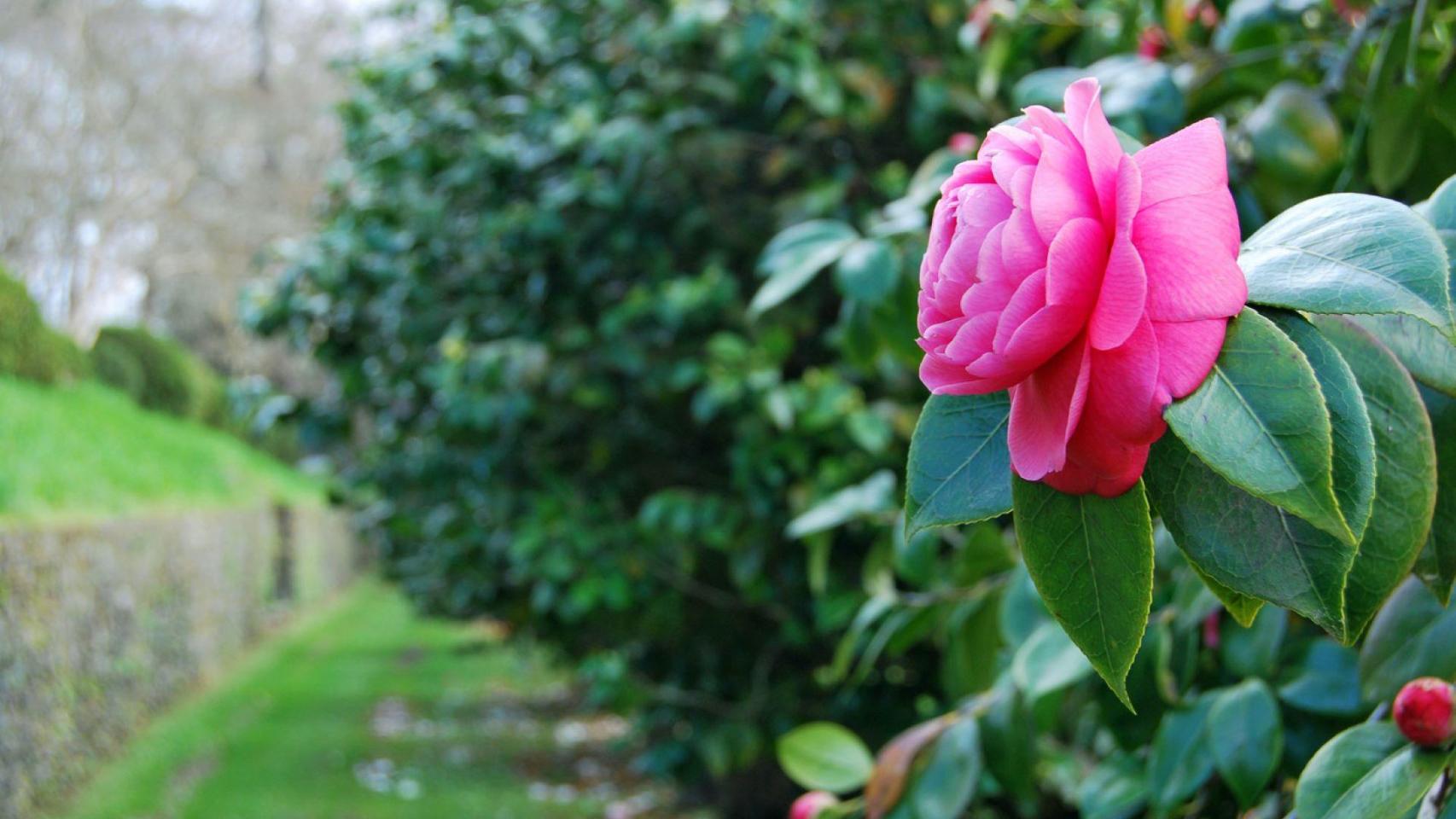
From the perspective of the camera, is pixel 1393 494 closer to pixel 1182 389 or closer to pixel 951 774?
pixel 1182 389

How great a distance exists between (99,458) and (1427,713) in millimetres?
6551

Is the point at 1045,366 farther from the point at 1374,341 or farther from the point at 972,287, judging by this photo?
the point at 1374,341

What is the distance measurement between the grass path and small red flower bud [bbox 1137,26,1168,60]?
3489 millimetres

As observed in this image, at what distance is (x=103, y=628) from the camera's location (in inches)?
222

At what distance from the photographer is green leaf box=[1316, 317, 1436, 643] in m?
0.40

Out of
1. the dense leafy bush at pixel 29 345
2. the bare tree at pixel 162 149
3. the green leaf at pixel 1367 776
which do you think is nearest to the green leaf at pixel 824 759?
the green leaf at pixel 1367 776

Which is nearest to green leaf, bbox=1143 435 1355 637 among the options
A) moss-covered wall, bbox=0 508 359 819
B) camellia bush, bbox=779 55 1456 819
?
camellia bush, bbox=779 55 1456 819

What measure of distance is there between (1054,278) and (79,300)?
6625mm

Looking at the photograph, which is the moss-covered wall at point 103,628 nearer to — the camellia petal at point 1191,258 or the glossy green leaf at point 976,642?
the glossy green leaf at point 976,642

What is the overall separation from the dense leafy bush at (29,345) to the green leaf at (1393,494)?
481cm

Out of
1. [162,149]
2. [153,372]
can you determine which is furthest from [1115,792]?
[153,372]

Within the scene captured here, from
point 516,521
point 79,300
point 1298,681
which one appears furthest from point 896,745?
point 79,300

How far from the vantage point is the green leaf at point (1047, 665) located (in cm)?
79

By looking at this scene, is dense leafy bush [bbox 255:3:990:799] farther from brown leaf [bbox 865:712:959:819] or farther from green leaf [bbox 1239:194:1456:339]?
green leaf [bbox 1239:194:1456:339]
